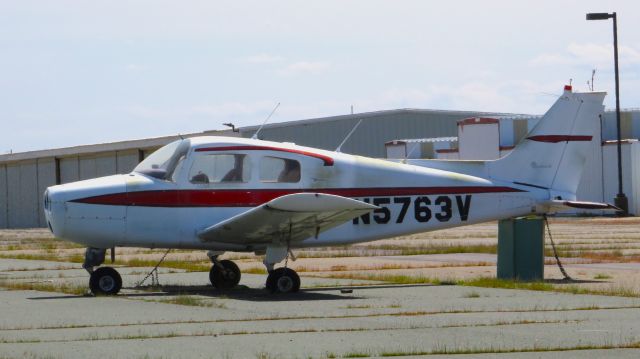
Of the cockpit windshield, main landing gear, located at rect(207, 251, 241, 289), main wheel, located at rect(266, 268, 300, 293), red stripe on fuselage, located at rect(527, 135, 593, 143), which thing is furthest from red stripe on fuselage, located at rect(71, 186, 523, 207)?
red stripe on fuselage, located at rect(527, 135, 593, 143)

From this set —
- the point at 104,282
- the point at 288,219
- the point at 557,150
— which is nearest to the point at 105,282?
the point at 104,282

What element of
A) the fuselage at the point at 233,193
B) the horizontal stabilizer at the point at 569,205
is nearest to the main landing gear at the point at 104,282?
the fuselage at the point at 233,193

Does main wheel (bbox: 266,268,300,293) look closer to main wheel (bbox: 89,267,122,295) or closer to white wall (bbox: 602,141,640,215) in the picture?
main wheel (bbox: 89,267,122,295)

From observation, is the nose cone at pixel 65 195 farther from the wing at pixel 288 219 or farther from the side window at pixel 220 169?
the wing at pixel 288 219

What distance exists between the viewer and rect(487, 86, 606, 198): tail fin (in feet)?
59.2

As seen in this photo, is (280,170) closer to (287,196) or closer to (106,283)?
(287,196)

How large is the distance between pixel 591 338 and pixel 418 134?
186 feet

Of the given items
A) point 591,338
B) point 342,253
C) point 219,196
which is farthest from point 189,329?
point 342,253

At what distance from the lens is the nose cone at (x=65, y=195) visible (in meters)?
15.5

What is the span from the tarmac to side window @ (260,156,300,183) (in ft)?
5.39

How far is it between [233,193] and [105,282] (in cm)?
220

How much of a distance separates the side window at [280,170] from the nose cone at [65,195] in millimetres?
2056

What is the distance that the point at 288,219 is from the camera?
15.5 metres

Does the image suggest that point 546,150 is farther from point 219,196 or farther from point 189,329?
point 189,329
